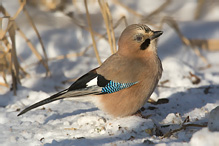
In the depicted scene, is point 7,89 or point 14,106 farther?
point 7,89

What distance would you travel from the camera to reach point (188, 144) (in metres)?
2.76

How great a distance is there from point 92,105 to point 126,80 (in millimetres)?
949

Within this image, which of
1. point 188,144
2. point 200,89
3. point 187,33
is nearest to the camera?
point 188,144

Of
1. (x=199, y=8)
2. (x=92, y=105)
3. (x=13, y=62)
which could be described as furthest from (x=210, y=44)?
(x=13, y=62)

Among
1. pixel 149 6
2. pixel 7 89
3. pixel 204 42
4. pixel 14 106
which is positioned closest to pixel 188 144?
pixel 14 106

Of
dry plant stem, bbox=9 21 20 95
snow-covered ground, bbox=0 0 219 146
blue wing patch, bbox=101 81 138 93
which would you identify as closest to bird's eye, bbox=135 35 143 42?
blue wing patch, bbox=101 81 138 93

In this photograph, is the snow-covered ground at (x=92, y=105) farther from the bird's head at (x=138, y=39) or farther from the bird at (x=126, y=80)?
the bird's head at (x=138, y=39)

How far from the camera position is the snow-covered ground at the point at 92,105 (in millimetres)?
3166

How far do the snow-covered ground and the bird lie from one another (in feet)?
0.63

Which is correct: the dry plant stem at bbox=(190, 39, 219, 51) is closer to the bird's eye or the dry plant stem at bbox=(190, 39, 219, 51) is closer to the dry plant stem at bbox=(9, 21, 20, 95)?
the bird's eye

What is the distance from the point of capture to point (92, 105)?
4.25 m

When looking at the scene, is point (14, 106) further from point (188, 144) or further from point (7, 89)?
point (188, 144)

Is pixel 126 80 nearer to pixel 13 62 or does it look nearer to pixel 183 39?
pixel 13 62

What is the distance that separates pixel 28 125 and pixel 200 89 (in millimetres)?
2272
